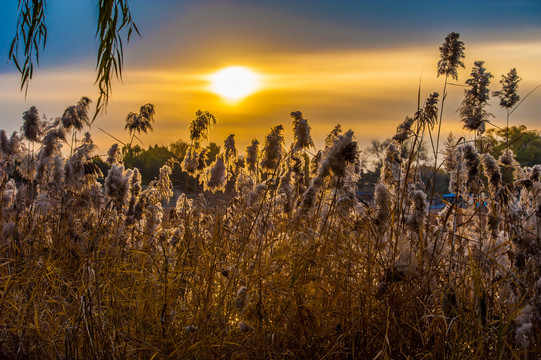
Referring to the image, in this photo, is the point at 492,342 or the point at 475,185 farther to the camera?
the point at 475,185

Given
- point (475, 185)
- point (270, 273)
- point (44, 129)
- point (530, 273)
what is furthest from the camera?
point (44, 129)

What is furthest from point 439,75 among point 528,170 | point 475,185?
point 528,170

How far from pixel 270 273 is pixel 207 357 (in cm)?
79

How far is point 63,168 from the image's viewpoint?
21.8ft

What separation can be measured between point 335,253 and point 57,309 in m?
2.08

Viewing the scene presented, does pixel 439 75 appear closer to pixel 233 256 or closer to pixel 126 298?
pixel 233 256

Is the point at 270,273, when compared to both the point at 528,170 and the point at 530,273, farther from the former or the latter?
the point at 528,170

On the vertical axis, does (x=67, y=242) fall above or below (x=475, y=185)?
below

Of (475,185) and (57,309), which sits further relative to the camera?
(475,185)

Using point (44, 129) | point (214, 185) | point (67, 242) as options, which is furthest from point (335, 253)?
point (44, 129)

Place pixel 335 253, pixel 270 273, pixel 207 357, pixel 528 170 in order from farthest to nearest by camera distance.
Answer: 1. pixel 528 170
2. pixel 335 253
3. pixel 270 273
4. pixel 207 357

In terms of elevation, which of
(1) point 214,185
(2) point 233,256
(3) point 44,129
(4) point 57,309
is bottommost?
(4) point 57,309

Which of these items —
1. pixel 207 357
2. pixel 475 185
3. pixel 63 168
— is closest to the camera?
pixel 207 357

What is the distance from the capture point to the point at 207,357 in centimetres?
297
